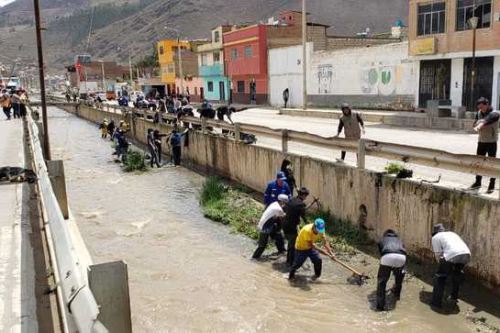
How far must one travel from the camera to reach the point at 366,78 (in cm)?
3409

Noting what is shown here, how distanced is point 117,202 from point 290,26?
38.0 metres

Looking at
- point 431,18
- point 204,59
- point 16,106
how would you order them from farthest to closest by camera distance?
point 204,59 < point 16,106 < point 431,18

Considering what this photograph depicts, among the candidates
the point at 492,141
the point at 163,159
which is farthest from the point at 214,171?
the point at 492,141

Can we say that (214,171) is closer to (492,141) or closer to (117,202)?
(117,202)

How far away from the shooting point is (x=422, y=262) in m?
7.92

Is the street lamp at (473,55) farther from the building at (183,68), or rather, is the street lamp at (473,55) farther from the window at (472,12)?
the building at (183,68)

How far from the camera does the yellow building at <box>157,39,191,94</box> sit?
72.1 meters

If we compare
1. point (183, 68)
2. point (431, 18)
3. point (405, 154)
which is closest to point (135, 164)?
point (405, 154)

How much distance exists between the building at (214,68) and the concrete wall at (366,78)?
18.1 meters

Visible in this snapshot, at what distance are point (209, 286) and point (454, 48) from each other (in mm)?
22637

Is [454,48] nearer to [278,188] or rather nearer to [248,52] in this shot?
[278,188]

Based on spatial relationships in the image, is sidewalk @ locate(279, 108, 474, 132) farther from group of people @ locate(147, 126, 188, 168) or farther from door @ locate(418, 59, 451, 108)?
group of people @ locate(147, 126, 188, 168)

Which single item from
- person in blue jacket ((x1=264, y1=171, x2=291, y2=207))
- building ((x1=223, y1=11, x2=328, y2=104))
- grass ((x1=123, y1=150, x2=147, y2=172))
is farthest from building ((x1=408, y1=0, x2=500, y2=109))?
person in blue jacket ((x1=264, y1=171, x2=291, y2=207))

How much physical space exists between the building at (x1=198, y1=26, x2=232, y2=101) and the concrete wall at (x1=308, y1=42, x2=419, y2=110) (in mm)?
18105
